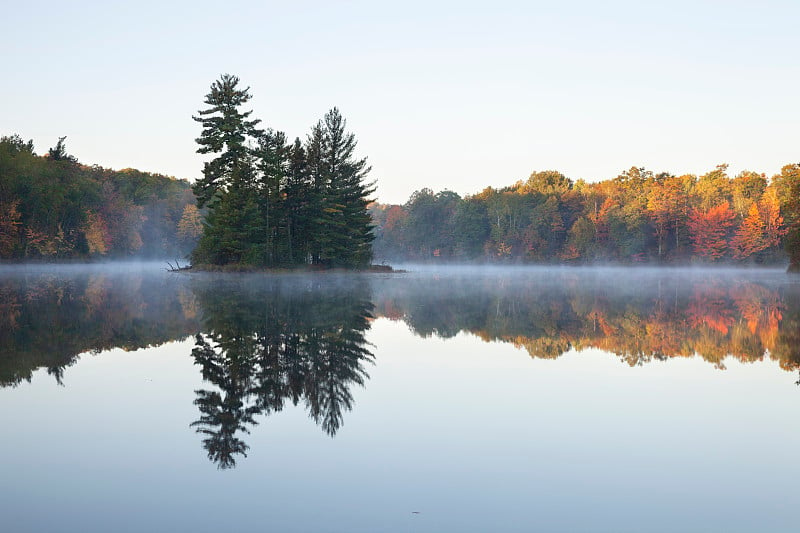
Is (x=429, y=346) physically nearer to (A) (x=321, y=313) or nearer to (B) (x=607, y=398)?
(B) (x=607, y=398)

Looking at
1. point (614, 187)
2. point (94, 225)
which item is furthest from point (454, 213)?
point (94, 225)

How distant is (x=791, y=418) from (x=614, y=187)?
408ft

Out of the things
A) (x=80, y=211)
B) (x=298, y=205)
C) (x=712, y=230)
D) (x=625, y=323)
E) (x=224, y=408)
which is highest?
(x=80, y=211)

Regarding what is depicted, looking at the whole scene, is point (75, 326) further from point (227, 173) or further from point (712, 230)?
point (712, 230)

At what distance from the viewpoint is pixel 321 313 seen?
22.8m

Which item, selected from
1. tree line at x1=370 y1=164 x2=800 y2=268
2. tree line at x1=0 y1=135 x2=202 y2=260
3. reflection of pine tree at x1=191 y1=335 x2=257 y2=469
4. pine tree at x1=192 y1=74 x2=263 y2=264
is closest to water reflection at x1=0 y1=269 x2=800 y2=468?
reflection of pine tree at x1=191 y1=335 x2=257 y2=469

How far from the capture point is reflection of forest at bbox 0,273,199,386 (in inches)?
514

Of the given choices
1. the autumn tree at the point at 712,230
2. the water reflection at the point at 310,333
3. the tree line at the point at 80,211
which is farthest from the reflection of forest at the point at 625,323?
the autumn tree at the point at 712,230

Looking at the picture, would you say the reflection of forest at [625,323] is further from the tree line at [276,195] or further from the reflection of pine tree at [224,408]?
the tree line at [276,195]

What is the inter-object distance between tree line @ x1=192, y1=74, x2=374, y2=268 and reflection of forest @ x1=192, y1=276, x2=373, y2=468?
121 feet

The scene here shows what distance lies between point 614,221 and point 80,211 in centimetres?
8556

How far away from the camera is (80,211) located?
299 ft

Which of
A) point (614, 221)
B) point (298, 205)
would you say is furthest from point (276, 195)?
point (614, 221)

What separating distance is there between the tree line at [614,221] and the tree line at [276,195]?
6184cm
